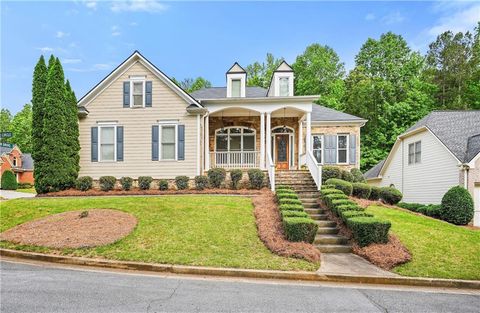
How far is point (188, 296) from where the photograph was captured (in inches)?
206

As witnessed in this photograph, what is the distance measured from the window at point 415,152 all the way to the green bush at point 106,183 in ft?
57.1

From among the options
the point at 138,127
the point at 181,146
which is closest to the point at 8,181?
the point at 138,127

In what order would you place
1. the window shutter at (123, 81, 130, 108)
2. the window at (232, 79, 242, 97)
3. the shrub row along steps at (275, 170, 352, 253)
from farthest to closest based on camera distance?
the window at (232, 79, 242, 97), the window shutter at (123, 81, 130, 108), the shrub row along steps at (275, 170, 352, 253)

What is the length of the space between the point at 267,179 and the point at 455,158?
9.44m

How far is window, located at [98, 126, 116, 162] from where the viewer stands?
1562 centimetres

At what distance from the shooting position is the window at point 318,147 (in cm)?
1881

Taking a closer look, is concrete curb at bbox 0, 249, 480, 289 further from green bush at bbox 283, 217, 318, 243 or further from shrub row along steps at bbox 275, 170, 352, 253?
shrub row along steps at bbox 275, 170, 352, 253

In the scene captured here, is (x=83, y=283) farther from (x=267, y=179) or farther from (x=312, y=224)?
(x=267, y=179)

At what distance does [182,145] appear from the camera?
15.4 meters

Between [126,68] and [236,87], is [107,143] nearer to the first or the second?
[126,68]

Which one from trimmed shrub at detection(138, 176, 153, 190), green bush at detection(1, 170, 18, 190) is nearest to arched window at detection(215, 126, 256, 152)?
trimmed shrub at detection(138, 176, 153, 190)

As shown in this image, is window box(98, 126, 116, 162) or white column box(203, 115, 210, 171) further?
white column box(203, 115, 210, 171)

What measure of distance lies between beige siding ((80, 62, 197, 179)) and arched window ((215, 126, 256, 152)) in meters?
3.04

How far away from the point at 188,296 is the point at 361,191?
36.0 ft
